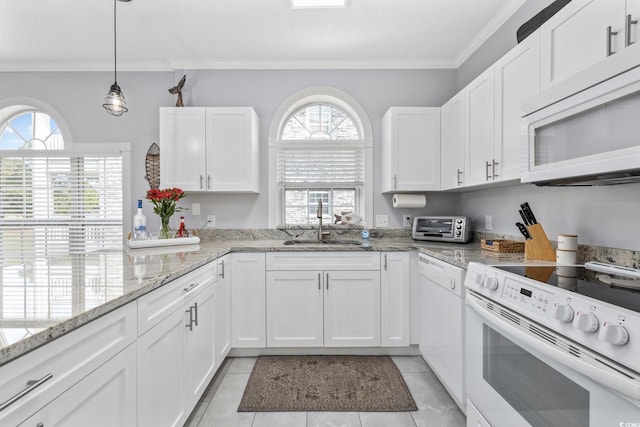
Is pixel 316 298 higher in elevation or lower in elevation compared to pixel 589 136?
lower

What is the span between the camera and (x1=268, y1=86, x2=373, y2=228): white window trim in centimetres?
311

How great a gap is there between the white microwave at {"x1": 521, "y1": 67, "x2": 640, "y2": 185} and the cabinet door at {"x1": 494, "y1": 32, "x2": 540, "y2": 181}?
0.23 meters

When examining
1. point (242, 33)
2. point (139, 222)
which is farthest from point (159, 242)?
point (242, 33)

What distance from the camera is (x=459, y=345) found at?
1768mm

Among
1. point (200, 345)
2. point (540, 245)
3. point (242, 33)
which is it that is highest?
point (242, 33)

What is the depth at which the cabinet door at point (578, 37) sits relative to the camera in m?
1.17

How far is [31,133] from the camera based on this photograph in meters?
3.24

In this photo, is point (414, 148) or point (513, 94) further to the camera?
point (414, 148)

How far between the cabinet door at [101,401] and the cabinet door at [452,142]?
242 cm

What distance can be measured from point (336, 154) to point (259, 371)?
6.92 feet

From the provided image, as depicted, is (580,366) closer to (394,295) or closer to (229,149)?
(394,295)

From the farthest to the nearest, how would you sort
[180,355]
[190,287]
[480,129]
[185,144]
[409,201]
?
[409,201], [185,144], [480,129], [190,287], [180,355]

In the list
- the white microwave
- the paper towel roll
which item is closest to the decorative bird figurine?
the paper towel roll

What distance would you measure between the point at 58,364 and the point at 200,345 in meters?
1.09
